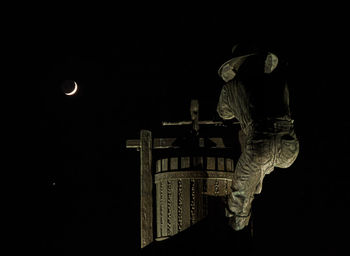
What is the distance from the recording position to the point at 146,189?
7.43 metres

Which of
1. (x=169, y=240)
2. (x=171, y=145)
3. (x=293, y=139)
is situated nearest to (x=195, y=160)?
(x=171, y=145)

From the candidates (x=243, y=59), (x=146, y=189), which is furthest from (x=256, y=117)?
(x=146, y=189)

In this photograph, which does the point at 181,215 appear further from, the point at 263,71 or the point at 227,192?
the point at 263,71

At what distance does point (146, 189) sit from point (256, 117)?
1875 millimetres

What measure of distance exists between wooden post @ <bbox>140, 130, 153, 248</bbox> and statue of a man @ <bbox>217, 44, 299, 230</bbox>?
1.08 metres

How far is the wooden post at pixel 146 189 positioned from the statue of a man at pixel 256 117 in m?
1.08

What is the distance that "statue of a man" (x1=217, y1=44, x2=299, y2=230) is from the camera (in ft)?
20.0

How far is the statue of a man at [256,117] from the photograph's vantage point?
240 inches

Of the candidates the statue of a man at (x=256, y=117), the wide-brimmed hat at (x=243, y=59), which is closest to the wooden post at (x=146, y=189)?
the statue of a man at (x=256, y=117)

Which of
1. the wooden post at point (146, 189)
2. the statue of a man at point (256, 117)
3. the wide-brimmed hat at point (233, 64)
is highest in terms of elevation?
the wide-brimmed hat at point (233, 64)

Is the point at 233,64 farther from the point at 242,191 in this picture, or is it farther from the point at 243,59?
the point at 242,191

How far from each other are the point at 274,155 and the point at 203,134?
165 cm

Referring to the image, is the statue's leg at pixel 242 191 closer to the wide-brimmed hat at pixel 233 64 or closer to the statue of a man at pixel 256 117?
the statue of a man at pixel 256 117

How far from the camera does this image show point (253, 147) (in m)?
6.09
